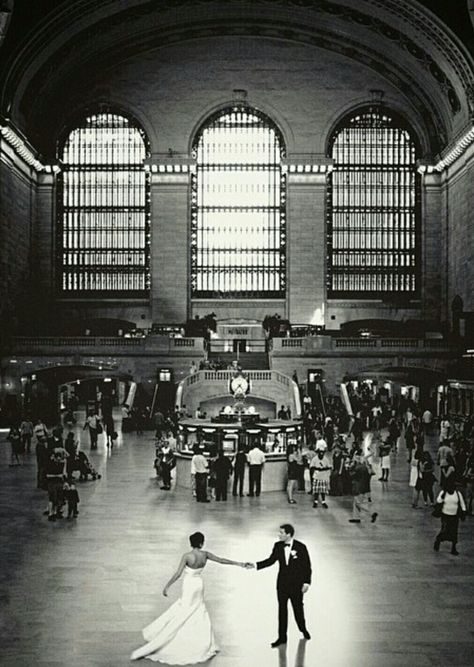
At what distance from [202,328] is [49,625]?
35.3 meters

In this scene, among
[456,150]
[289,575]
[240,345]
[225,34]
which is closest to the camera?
[289,575]

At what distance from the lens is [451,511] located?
12.4 m

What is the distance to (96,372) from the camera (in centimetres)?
4034

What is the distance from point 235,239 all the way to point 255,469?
32.4 meters

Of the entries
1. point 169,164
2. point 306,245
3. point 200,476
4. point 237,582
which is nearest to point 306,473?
point 200,476

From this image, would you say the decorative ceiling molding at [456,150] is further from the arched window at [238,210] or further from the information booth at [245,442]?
the information booth at [245,442]

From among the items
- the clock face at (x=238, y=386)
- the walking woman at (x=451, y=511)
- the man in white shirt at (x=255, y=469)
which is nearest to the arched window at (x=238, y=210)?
the clock face at (x=238, y=386)

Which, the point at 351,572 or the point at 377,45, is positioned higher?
the point at 377,45

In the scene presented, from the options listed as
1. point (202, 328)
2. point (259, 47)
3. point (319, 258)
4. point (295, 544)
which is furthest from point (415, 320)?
point (295, 544)

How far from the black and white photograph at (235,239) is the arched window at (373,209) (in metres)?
0.11

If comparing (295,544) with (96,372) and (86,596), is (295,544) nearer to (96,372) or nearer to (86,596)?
(86,596)

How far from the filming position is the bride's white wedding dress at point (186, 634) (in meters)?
8.23

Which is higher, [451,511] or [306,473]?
[451,511]

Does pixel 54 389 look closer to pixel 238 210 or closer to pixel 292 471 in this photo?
pixel 238 210
